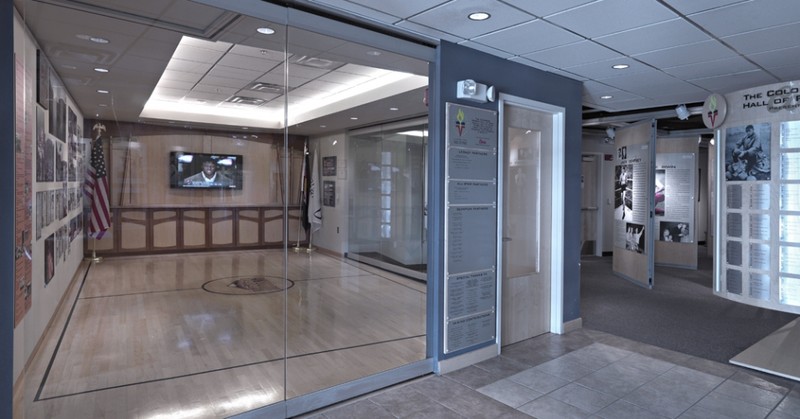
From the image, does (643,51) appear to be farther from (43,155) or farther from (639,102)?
(43,155)

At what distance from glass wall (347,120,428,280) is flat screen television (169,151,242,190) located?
1531 millimetres

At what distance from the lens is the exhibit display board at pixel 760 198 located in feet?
13.2

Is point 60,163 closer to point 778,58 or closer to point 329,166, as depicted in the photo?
point 329,166

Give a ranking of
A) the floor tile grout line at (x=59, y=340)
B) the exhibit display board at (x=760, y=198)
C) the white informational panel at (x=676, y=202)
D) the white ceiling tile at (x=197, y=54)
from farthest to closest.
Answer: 1. the white informational panel at (x=676, y=202)
2. the exhibit display board at (x=760, y=198)
3. the white ceiling tile at (x=197, y=54)
4. the floor tile grout line at (x=59, y=340)

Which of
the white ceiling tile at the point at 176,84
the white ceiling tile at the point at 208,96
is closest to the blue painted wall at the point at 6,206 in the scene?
the white ceiling tile at the point at 176,84

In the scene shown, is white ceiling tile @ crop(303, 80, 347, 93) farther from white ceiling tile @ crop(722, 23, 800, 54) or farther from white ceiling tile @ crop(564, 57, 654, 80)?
white ceiling tile @ crop(722, 23, 800, 54)

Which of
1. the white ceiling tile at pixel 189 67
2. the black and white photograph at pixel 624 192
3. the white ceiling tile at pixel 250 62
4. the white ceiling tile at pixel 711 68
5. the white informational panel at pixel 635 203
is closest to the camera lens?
the white ceiling tile at pixel 250 62

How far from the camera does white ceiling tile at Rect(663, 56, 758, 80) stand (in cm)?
455

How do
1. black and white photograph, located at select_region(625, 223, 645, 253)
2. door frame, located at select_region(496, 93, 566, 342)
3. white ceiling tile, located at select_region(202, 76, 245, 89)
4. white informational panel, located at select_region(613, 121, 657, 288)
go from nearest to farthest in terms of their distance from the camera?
1. white ceiling tile, located at select_region(202, 76, 245, 89)
2. door frame, located at select_region(496, 93, 566, 342)
3. white informational panel, located at select_region(613, 121, 657, 288)
4. black and white photograph, located at select_region(625, 223, 645, 253)

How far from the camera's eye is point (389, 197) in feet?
20.6

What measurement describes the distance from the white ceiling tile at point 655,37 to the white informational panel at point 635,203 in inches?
163

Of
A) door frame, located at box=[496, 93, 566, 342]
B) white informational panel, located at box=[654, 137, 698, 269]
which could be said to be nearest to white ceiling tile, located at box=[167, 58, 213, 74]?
door frame, located at box=[496, 93, 566, 342]

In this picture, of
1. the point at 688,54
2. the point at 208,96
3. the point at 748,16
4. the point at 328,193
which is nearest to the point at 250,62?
the point at 208,96

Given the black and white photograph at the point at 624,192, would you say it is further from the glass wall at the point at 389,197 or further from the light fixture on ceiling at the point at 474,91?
the light fixture on ceiling at the point at 474,91
